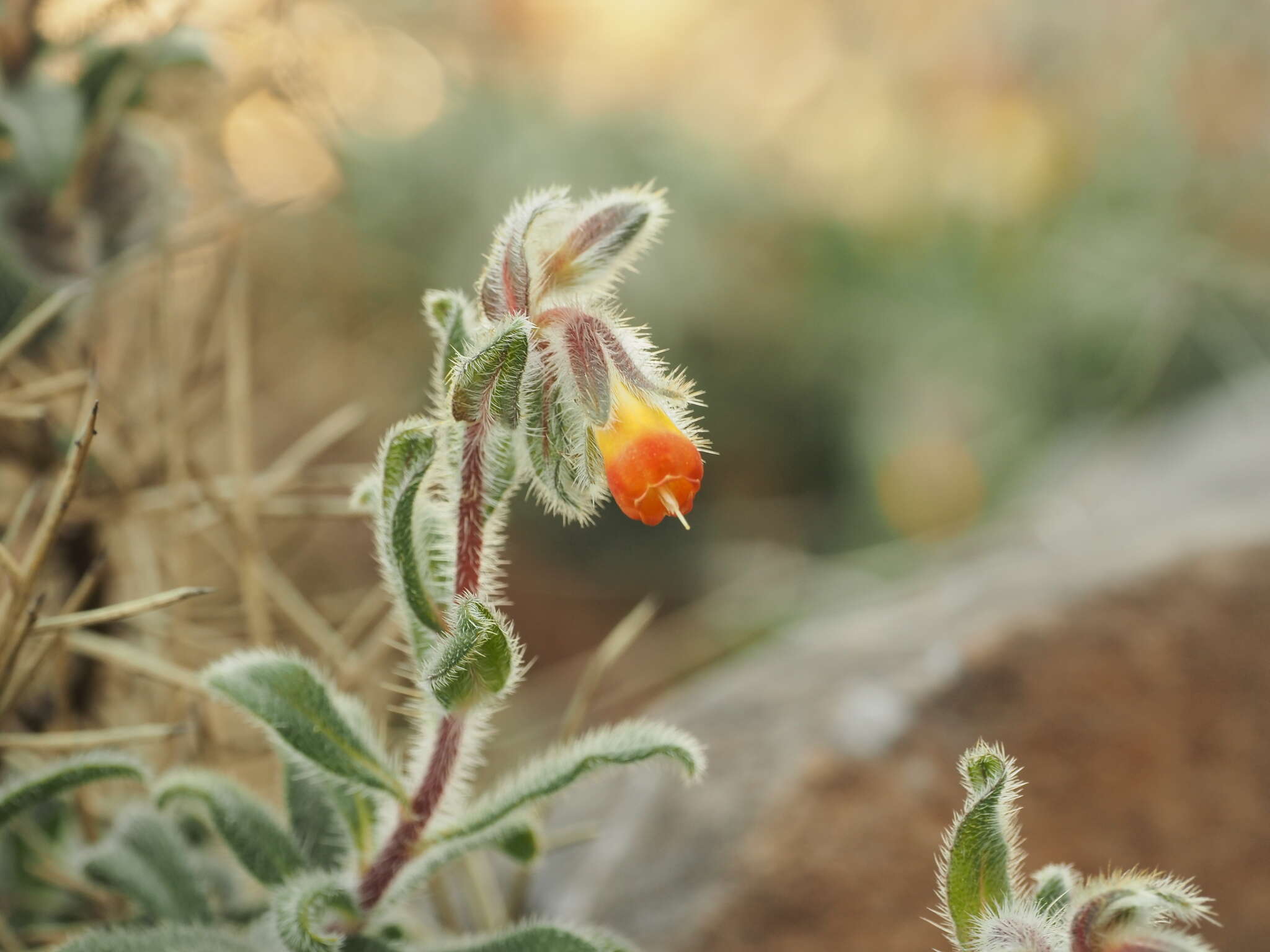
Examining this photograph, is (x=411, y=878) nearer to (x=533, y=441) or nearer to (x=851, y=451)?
(x=533, y=441)

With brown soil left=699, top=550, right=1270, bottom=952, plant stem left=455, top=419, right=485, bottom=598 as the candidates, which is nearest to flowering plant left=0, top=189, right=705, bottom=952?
plant stem left=455, top=419, right=485, bottom=598

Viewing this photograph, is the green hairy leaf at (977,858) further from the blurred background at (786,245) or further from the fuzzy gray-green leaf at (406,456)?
the blurred background at (786,245)

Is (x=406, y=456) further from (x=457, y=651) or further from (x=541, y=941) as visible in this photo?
(x=541, y=941)

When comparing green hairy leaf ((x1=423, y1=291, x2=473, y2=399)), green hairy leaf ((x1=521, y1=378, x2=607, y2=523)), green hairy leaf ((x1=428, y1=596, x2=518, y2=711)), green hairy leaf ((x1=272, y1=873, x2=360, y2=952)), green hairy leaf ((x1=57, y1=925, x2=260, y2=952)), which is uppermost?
green hairy leaf ((x1=423, y1=291, x2=473, y2=399))

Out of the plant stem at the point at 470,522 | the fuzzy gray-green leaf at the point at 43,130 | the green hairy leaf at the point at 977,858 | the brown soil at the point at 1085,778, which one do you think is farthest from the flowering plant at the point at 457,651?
the fuzzy gray-green leaf at the point at 43,130

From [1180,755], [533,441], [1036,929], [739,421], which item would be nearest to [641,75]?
[739,421]

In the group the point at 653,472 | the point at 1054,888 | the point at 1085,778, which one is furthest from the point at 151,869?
the point at 1085,778

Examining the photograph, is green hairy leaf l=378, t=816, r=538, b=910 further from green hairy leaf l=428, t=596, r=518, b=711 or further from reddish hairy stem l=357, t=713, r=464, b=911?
green hairy leaf l=428, t=596, r=518, b=711
